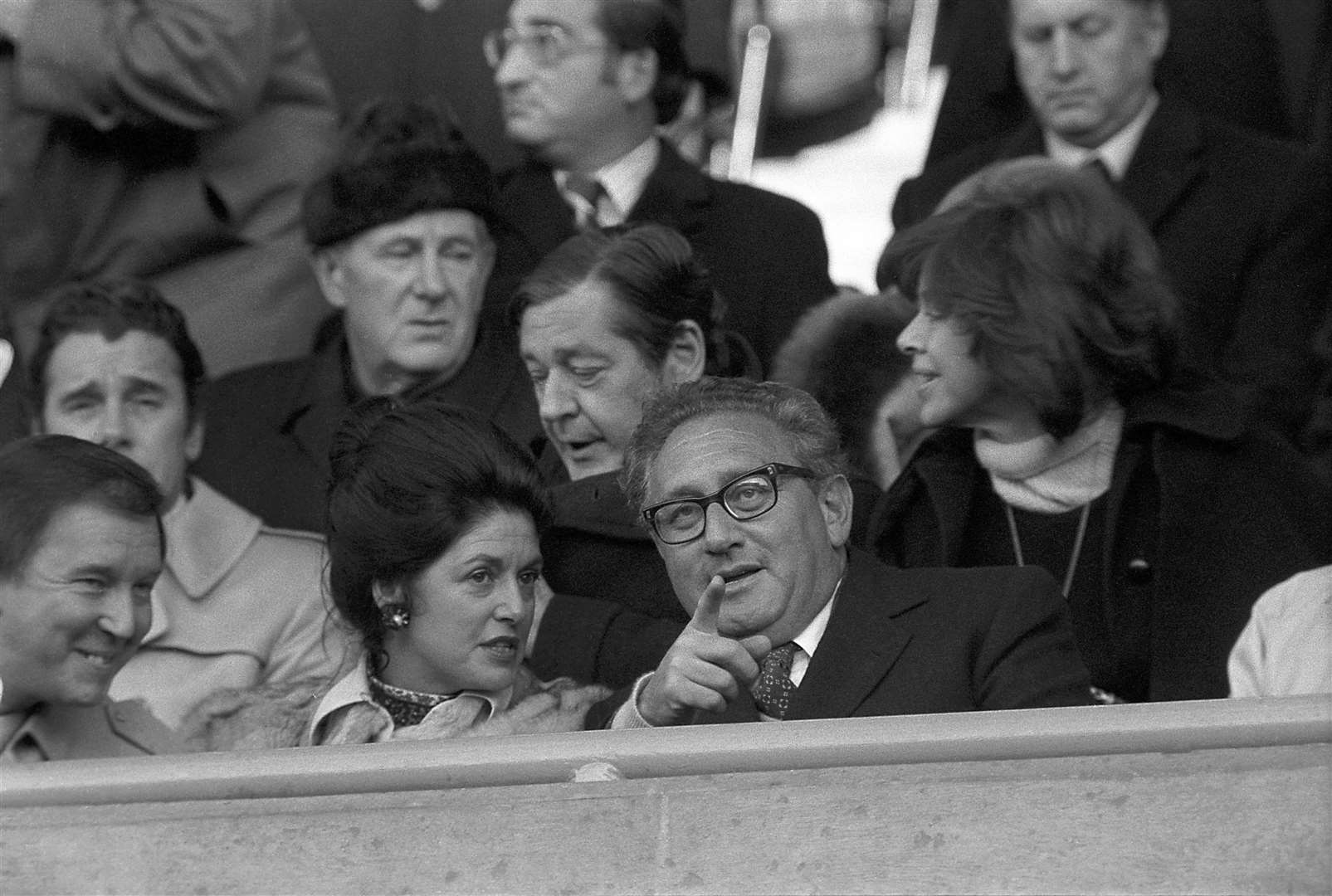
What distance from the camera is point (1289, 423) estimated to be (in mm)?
4898

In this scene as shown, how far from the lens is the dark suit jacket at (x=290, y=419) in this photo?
16.0ft

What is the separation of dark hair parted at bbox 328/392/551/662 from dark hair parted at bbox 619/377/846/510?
7.6 inches

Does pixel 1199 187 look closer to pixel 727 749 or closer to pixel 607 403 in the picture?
pixel 607 403

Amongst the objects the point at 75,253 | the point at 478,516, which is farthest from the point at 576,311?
the point at 75,253

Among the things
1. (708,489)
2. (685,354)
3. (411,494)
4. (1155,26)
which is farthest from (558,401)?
(1155,26)

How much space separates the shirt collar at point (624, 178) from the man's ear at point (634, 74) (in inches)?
3.6

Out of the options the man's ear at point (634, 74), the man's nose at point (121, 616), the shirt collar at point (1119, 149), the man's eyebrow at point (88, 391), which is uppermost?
the man's ear at point (634, 74)

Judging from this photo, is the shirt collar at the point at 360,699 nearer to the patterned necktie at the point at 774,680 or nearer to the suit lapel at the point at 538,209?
the patterned necktie at the point at 774,680

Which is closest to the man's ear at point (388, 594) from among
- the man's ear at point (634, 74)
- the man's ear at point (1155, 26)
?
the man's ear at point (634, 74)

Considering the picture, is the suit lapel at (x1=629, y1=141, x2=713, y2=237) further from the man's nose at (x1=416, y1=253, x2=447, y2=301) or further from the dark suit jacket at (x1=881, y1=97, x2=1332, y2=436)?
the dark suit jacket at (x1=881, y1=97, x2=1332, y2=436)

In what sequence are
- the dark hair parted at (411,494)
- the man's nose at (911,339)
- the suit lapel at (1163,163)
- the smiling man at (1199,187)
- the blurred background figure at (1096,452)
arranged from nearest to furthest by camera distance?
the dark hair parted at (411,494) < the blurred background figure at (1096,452) < the man's nose at (911,339) < the smiling man at (1199,187) < the suit lapel at (1163,163)

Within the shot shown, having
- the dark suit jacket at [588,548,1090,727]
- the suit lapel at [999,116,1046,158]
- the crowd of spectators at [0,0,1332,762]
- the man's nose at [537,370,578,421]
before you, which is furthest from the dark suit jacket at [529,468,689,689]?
the suit lapel at [999,116,1046,158]

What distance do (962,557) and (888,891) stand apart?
42.5 inches

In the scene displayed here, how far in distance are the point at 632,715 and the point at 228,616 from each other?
120 centimetres
